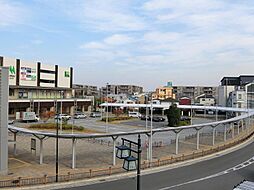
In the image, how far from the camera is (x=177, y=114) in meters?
49.5

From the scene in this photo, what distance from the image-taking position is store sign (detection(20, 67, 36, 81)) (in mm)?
59991

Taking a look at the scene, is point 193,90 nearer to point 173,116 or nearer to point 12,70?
point 173,116

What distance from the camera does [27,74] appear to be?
2402 inches

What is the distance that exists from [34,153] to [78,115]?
1404 inches

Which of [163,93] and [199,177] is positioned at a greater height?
[163,93]

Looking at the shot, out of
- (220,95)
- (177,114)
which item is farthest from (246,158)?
(220,95)

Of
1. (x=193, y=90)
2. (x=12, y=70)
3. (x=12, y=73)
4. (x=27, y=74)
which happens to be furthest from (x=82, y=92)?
(x=12, y=70)

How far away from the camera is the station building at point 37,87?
189 feet

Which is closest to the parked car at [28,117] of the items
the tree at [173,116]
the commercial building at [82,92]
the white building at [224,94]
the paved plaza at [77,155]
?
the paved plaza at [77,155]

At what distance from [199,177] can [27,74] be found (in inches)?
1925

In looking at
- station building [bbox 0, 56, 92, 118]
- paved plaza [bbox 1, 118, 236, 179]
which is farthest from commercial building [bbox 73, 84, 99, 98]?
paved plaza [bbox 1, 118, 236, 179]

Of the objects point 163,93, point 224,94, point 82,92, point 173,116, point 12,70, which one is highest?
point 12,70

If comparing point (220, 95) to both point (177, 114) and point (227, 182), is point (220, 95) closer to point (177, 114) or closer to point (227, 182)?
point (177, 114)

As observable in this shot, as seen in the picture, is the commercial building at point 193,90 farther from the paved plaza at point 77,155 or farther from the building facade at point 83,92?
the paved plaza at point 77,155
